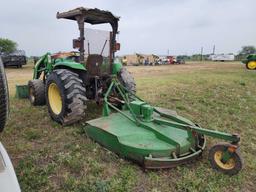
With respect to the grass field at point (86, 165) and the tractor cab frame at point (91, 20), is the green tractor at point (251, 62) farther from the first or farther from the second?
the tractor cab frame at point (91, 20)

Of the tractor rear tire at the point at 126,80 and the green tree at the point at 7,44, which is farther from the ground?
the green tree at the point at 7,44

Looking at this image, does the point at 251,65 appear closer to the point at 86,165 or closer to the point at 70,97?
the point at 70,97

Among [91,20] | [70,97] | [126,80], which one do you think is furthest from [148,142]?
[91,20]

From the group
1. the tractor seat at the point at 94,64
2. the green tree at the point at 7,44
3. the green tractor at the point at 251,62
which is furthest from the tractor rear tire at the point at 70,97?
the green tree at the point at 7,44

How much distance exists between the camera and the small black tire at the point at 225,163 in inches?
112

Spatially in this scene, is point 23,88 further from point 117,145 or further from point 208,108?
point 208,108

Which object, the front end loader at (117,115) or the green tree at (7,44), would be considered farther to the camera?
the green tree at (7,44)

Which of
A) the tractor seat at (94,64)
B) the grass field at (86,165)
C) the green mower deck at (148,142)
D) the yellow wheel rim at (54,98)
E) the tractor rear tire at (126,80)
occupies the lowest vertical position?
the grass field at (86,165)

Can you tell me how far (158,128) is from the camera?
10.9ft

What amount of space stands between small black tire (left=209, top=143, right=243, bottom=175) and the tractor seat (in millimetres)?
2584

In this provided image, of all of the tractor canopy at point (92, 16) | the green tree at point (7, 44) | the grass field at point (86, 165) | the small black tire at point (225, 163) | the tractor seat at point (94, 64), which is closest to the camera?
the grass field at point (86, 165)

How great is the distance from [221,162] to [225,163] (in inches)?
1.8

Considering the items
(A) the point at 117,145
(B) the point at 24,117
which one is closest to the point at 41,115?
(B) the point at 24,117

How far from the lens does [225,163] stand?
116 inches
